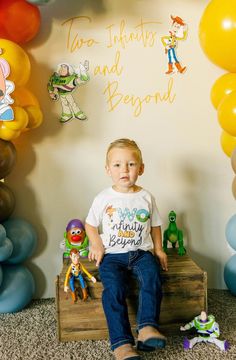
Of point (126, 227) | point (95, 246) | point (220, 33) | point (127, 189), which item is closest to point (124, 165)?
point (127, 189)

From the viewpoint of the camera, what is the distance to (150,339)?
141 cm

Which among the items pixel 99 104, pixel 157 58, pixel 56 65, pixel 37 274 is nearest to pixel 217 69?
pixel 157 58

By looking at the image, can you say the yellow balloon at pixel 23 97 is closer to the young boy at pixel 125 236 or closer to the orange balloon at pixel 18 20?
the orange balloon at pixel 18 20

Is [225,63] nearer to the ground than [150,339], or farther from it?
farther from it

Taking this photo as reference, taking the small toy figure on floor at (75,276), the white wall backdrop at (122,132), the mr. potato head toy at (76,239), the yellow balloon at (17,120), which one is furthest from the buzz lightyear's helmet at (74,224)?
the yellow balloon at (17,120)

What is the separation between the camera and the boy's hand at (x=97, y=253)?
171cm

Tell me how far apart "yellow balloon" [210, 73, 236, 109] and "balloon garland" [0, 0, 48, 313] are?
0.80 m

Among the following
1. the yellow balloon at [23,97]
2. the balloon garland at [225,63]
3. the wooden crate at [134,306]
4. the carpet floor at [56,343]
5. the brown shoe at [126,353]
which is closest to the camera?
the brown shoe at [126,353]

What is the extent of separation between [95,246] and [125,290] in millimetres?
245

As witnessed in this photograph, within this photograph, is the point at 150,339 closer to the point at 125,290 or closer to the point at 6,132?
the point at 125,290

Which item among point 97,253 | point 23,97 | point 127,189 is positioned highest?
point 23,97

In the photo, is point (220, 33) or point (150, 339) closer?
point (150, 339)

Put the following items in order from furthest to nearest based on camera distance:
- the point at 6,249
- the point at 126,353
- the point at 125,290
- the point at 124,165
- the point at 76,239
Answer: the point at 76,239, the point at 6,249, the point at 124,165, the point at 125,290, the point at 126,353

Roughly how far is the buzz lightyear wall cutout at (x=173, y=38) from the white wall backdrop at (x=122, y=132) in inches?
0.9
